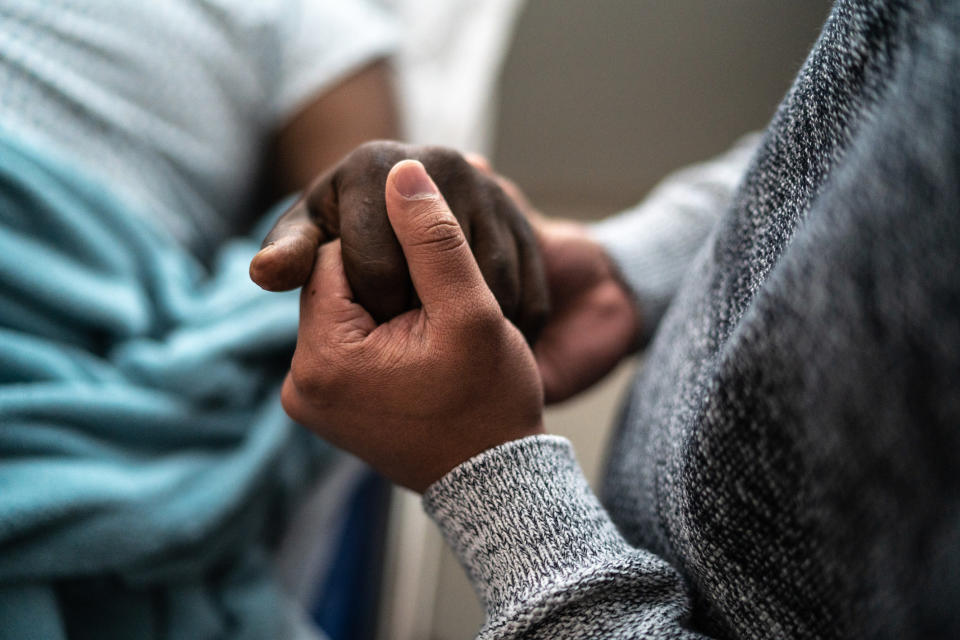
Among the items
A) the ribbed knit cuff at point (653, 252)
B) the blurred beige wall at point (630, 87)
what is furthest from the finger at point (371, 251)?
the blurred beige wall at point (630, 87)

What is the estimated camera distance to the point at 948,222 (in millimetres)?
201

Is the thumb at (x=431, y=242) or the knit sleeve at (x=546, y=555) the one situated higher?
the thumb at (x=431, y=242)

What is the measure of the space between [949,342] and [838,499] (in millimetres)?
65

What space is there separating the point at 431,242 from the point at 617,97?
2.69 ft

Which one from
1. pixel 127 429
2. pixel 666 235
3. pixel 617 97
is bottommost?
pixel 127 429

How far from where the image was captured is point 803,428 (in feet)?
0.77

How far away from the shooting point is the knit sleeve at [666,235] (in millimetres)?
579

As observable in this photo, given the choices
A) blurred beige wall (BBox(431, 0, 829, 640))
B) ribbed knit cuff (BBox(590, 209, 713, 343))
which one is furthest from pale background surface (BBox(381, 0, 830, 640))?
ribbed knit cuff (BBox(590, 209, 713, 343))

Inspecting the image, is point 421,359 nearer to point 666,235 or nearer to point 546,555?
point 546,555

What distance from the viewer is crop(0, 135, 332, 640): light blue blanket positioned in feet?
1.31

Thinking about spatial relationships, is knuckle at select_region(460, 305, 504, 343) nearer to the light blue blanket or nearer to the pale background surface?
the light blue blanket

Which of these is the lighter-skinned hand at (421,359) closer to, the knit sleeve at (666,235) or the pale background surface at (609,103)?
the knit sleeve at (666,235)

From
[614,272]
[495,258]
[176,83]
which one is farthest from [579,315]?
[176,83]

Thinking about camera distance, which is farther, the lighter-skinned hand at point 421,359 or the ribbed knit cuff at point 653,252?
the ribbed knit cuff at point 653,252
